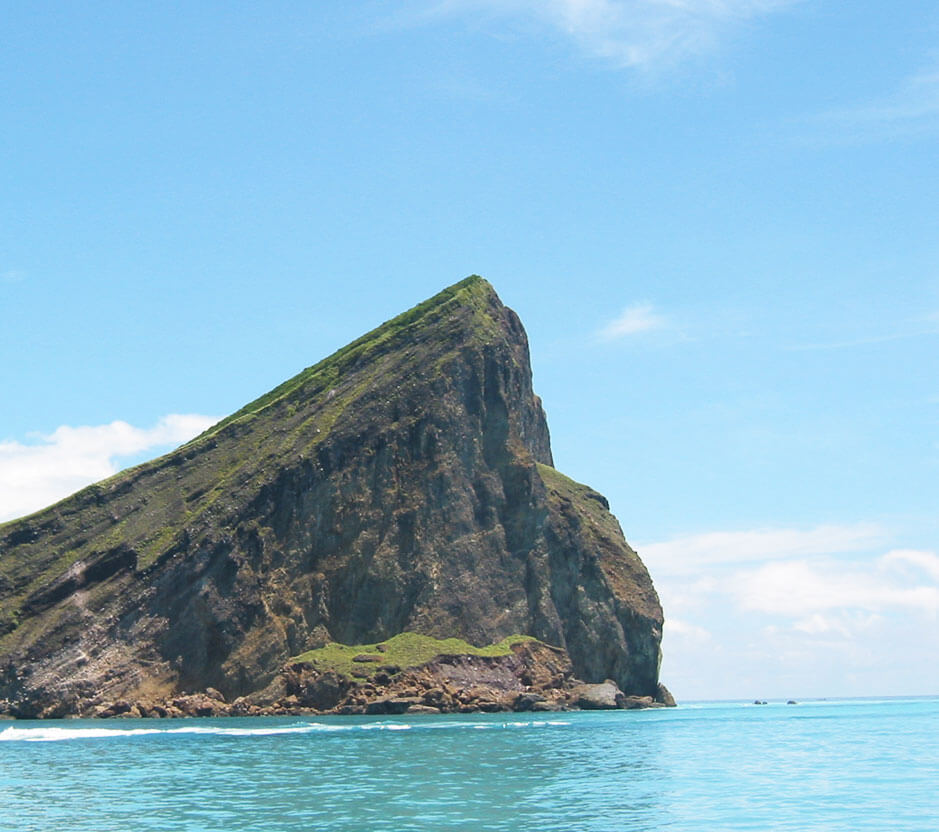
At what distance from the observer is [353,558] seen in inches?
6102

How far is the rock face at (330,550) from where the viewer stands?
469 ft

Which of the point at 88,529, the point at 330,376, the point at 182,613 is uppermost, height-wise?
the point at 330,376

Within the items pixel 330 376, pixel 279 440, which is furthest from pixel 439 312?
pixel 279 440

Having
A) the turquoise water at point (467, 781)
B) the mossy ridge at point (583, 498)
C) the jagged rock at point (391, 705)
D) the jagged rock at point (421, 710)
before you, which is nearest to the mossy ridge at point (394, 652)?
the jagged rock at point (391, 705)

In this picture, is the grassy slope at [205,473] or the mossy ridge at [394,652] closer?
the mossy ridge at [394,652]

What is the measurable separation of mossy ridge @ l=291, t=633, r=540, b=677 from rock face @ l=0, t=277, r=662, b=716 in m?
2.47

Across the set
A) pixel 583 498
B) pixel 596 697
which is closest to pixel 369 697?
pixel 596 697

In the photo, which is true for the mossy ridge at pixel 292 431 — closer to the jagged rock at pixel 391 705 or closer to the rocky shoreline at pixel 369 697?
the rocky shoreline at pixel 369 697

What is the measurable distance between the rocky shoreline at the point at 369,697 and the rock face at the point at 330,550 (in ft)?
6.90

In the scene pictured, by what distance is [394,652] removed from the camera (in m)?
142

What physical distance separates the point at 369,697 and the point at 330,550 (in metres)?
29.6

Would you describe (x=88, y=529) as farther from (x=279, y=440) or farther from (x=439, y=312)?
(x=439, y=312)

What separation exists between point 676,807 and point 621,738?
42.1 meters

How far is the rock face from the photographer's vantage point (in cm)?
14288
